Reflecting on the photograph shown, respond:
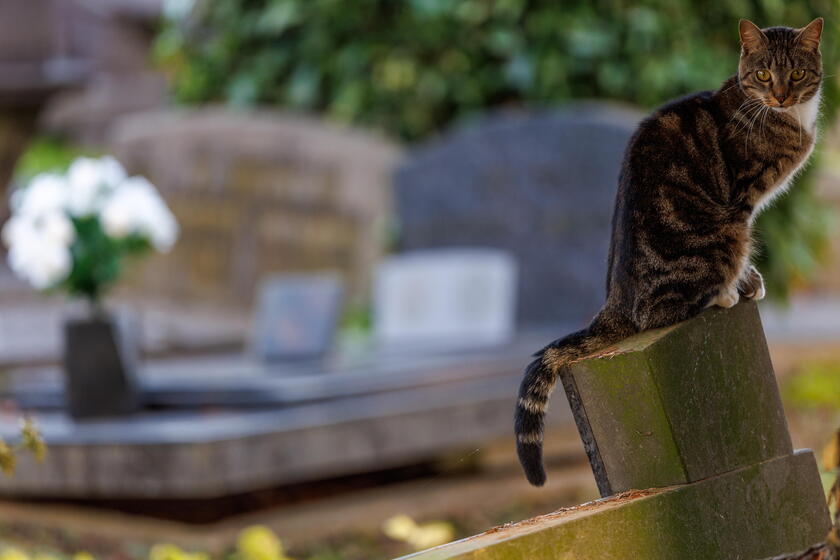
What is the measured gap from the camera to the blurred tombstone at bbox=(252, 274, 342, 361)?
5.86 m

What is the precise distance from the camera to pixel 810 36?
183 centimetres

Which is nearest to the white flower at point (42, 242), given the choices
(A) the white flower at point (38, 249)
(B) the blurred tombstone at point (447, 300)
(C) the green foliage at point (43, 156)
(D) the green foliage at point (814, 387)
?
(A) the white flower at point (38, 249)

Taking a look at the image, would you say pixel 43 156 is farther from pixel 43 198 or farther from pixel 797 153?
pixel 797 153

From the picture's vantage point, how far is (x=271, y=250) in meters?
9.06

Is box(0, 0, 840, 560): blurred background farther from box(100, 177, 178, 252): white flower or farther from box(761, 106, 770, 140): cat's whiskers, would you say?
box(761, 106, 770, 140): cat's whiskers

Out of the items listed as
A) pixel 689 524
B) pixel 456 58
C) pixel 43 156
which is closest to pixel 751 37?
pixel 689 524

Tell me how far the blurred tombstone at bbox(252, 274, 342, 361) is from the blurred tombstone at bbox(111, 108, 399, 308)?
2.93 metres

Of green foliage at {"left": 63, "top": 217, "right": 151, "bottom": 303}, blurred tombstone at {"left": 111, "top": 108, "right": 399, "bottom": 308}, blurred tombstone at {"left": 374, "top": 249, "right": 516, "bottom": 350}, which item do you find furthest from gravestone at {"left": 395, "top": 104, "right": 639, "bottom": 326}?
green foliage at {"left": 63, "top": 217, "right": 151, "bottom": 303}

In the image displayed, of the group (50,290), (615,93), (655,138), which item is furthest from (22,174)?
(655,138)

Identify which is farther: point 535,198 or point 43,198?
point 535,198

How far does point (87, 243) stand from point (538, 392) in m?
3.06

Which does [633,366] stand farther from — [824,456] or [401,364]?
[401,364]

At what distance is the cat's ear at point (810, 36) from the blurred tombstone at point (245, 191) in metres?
7.01

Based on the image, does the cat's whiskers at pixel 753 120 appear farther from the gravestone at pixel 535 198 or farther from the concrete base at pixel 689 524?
the gravestone at pixel 535 198
